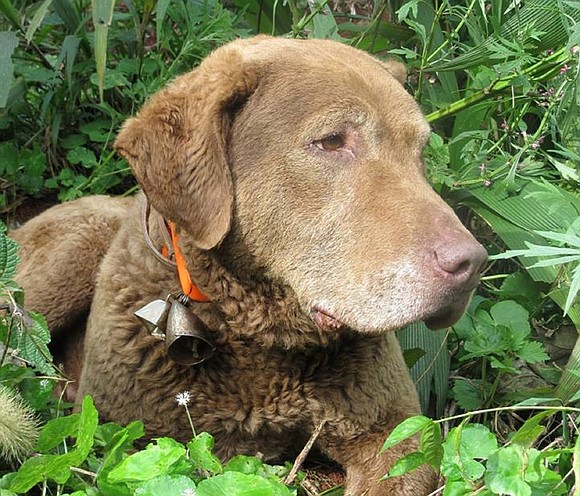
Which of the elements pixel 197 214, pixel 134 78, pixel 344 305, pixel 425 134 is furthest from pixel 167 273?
pixel 134 78

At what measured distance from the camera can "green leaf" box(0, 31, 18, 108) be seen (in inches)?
178

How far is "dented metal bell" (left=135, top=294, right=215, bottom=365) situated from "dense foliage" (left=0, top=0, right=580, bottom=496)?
1.19ft

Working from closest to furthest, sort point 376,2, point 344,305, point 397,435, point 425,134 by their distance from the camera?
point 397,435 → point 344,305 → point 425,134 → point 376,2

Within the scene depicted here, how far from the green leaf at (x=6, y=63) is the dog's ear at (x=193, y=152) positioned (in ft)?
4.92

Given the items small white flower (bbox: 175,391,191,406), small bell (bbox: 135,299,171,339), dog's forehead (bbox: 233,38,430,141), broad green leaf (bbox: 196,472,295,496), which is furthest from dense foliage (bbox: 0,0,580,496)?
dog's forehead (bbox: 233,38,430,141)

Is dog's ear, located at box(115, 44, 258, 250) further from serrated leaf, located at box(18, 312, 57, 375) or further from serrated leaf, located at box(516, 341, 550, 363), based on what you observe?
serrated leaf, located at box(516, 341, 550, 363)

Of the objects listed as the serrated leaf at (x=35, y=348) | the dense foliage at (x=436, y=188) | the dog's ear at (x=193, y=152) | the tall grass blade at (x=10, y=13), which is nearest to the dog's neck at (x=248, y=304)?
the dog's ear at (x=193, y=152)

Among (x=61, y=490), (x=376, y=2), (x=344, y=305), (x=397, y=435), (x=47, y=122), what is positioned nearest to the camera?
(x=397, y=435)

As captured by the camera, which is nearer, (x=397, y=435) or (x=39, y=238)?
(x=397, y=435)

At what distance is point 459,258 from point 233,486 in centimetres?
87

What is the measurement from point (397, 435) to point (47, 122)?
372 centimetres

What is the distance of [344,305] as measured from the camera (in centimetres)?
303

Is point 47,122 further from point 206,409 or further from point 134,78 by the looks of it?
point 206,409

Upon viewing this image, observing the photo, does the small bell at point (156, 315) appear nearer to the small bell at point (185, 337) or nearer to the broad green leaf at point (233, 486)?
the small bell at point (185, 337)
